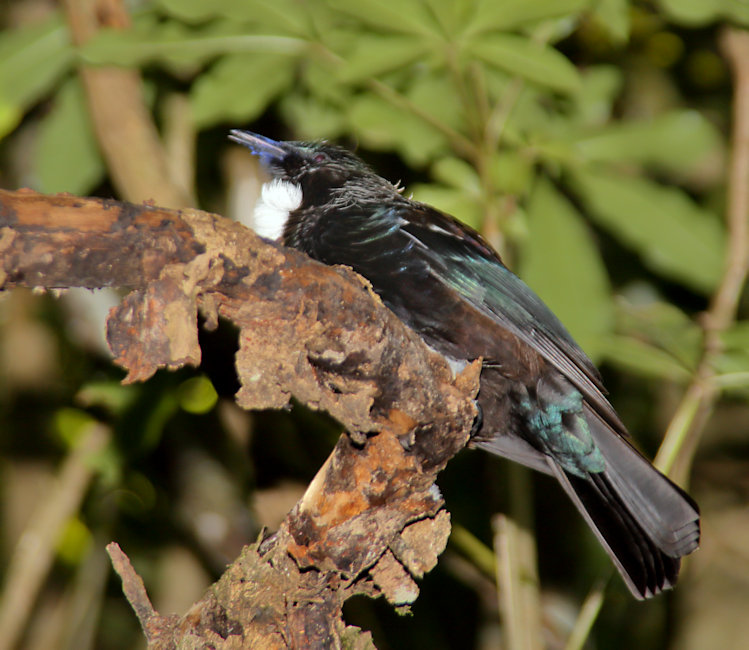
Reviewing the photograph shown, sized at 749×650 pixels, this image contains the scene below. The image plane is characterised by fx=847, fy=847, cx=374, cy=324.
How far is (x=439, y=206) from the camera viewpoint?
3.08 metres

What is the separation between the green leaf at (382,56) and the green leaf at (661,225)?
81 cm

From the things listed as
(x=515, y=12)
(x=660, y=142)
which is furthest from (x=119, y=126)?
(x=660, y=142)

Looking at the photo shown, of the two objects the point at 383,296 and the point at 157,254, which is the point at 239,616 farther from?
the point at 383,296

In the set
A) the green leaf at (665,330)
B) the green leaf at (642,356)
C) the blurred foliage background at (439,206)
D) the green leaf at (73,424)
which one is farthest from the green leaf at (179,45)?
the green leaf at (73,424)

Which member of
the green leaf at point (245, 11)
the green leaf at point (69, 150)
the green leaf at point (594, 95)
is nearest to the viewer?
the green leaf at point (245, 11)

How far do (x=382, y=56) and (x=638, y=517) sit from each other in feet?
5.57

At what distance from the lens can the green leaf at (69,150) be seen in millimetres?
3248

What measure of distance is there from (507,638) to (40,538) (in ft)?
7.26

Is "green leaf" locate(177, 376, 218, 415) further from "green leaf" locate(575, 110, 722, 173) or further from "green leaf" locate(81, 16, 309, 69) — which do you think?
"green leaf" locate(575, 110, 722, 173)

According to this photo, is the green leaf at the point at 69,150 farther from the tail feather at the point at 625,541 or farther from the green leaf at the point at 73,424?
the tail feather at the point at 625,541

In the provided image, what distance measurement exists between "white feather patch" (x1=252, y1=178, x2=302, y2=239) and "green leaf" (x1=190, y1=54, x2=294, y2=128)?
1.29 feet

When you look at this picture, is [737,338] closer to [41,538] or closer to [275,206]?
[275,206]

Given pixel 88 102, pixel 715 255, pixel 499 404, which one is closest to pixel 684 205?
pixel 715 255

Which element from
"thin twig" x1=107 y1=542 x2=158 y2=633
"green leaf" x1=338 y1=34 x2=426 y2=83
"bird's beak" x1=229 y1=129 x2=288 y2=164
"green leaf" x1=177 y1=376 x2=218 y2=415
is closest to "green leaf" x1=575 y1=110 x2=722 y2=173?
"green leaf" x1=338 y1=34 x2=426 y2=83
